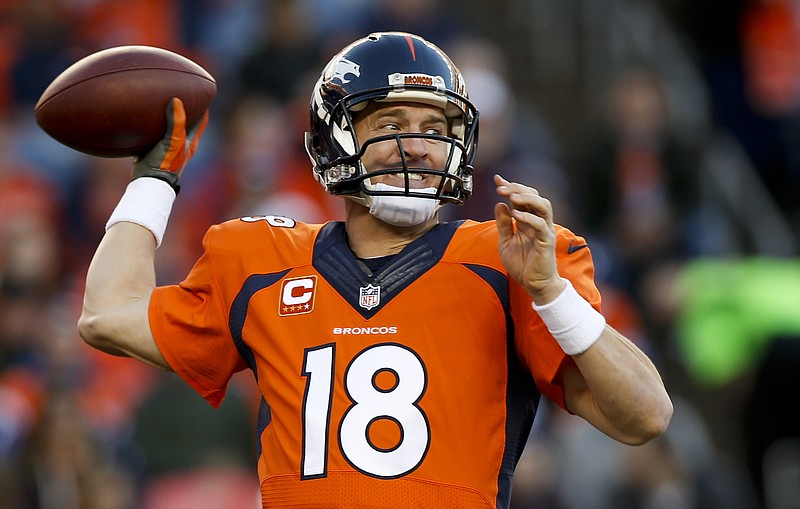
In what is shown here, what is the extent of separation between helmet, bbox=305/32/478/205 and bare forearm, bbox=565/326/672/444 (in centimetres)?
57

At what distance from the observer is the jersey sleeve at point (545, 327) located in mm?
3000

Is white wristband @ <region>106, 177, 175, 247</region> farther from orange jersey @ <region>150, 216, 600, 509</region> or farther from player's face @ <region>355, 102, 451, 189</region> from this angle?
player's face @ <region>355, 102, 451, 189</region>

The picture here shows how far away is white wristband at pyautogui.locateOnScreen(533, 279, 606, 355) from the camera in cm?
289

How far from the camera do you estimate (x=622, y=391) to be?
2.89 meters

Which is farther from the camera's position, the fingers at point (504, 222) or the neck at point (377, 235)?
the neck at point (377, 235)

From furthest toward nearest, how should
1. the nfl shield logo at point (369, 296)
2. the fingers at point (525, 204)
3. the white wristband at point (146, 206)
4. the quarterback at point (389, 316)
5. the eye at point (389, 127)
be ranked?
the white wristband at point (146, 206), the eye at point (389, 127), the nfl shield logo at point (369, 296), the quarterback at point (389, 316), the fingers at point (525, 204)

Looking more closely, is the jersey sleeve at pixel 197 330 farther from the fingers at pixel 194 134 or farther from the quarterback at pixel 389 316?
the fingers at pixel 194 134

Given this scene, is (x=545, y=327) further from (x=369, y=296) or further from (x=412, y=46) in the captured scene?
(x=412, y=46)

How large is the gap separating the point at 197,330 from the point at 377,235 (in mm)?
490

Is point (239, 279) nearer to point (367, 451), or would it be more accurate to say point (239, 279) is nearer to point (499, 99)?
point (367, 451)

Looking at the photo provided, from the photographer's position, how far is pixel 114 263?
3.44m

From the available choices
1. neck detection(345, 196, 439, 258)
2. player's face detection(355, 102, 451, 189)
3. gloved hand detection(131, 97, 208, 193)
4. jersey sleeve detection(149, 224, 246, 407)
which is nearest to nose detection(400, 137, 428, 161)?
player's face detection(355, 102, 451, 189)

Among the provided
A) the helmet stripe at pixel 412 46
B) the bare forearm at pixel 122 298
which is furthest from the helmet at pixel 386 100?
the bare forearm at pixel 122 298

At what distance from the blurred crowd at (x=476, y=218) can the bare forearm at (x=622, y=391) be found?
330 cm
